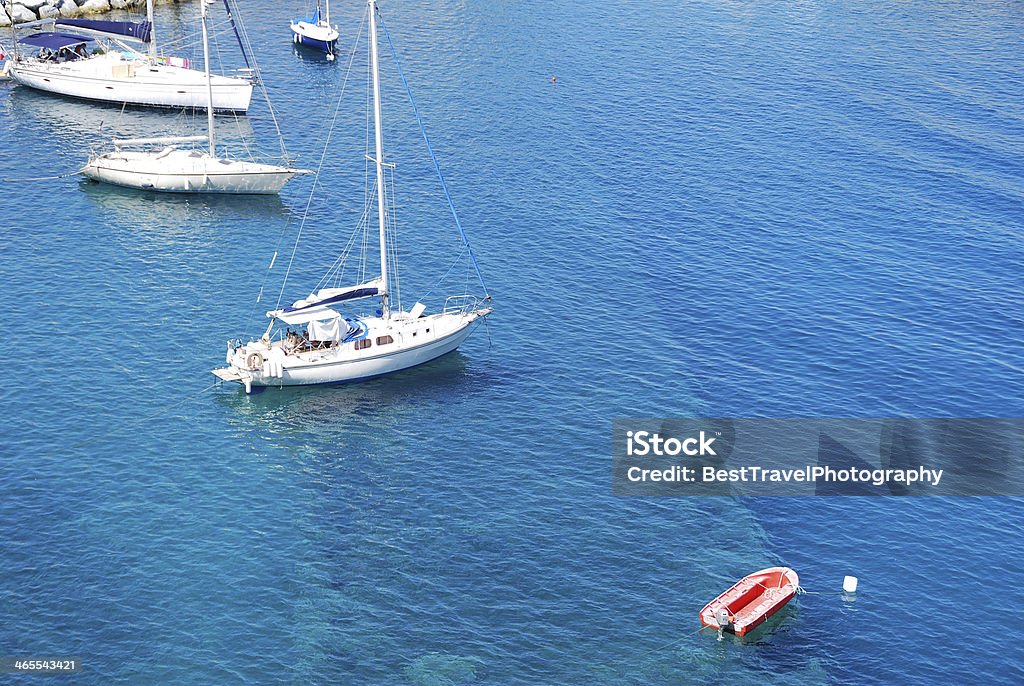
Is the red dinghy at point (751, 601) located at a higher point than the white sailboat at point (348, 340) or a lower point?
lower

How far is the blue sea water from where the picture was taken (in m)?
78.2

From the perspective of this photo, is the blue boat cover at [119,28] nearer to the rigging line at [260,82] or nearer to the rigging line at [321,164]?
the rigging line at [260,82]

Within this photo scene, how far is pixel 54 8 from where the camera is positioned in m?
180

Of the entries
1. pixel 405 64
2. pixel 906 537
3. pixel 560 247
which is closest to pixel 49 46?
pixel 405 64

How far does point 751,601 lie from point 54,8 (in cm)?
14584

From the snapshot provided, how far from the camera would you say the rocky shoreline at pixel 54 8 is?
17688cm

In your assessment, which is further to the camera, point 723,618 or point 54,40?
point 54,40

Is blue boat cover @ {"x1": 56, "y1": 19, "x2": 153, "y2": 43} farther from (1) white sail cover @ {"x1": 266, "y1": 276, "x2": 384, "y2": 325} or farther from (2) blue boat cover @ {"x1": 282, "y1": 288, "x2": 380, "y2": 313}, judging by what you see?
(2) blue boat cover @ {"x1": 282, "y1": 288, "x2": 380, "y2": 313}

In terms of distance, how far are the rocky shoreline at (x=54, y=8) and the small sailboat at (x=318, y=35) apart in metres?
25.2

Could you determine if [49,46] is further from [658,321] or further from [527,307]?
[658,321]

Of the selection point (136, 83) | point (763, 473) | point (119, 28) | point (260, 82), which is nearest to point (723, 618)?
point (763, 473)

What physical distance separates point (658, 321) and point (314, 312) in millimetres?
33232

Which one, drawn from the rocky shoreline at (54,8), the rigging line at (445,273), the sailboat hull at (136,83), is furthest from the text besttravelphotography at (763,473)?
the rocky shoreline at (54,8)

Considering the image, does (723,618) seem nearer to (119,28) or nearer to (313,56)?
(119,28)
